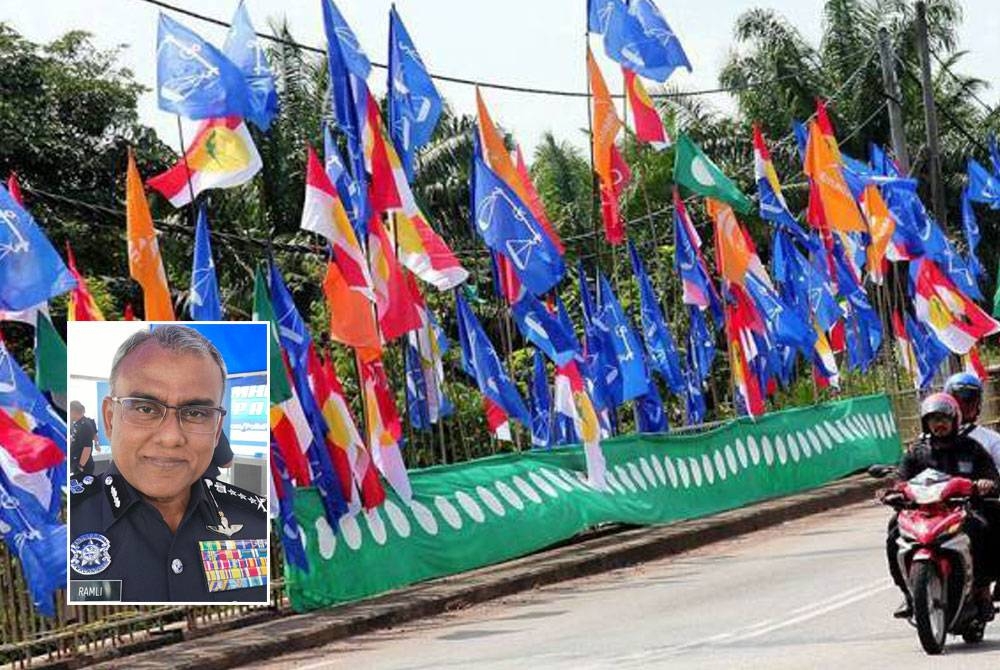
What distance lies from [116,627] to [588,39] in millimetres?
10870

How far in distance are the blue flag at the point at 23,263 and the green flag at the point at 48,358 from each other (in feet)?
1.65

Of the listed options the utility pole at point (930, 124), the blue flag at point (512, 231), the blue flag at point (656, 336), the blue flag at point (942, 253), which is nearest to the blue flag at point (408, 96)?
the blue flag at point (512, 231)

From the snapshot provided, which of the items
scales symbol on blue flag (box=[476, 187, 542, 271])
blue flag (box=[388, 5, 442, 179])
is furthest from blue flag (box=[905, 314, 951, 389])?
blue flag (box=[388, 5, 442, 179])

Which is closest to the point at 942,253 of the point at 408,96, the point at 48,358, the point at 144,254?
the point at 408,96

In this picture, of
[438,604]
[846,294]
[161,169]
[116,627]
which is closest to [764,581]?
[438,604]

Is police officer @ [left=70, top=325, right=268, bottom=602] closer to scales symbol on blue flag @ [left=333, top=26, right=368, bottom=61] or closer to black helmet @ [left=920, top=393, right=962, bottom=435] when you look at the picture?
black helmet @ [left=920, top=393, right=962, bottom=435]

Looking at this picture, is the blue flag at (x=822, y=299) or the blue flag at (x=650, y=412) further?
the blue flag at (x=822, y=299)

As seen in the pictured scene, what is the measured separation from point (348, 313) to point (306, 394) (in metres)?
0.92

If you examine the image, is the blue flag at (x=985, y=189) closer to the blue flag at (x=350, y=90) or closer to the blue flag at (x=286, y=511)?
the blue flag at (x=350, y=90)

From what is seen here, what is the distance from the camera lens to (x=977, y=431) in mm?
11828

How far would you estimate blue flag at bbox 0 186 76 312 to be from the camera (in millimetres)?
15242

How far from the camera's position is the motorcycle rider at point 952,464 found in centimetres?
1154

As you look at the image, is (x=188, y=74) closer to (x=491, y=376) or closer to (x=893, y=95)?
(x=491, y=376)

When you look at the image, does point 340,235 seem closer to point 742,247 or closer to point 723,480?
point 723,480
